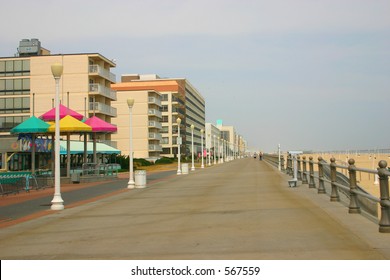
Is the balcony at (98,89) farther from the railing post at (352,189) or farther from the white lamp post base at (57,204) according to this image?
the railing post at (352,189)

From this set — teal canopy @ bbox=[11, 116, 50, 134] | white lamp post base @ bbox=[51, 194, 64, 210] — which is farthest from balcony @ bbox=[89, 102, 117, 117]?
white lamp post base @ bbox=[51, 194, 64, 210]

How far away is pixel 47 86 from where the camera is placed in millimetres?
73000

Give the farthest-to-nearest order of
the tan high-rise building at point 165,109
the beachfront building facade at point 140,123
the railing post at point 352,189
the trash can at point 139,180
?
the tan high-rise building at point 165,109, the beachfront building facade at point 140,123, the trash can at point 139,180, the railing post at point 352,189

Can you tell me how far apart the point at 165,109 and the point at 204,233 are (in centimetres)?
11581

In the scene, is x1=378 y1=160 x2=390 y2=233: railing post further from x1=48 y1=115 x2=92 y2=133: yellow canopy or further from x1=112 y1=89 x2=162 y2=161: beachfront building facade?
x1=112 y1=89 x2=162 y2=161: beachfront building facade

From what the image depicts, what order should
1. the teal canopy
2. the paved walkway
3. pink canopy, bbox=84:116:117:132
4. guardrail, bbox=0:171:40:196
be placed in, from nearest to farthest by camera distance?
the paved walkway
guardrail, bbox=0:171:40:196
the teal canopy
pink canopy, bbox=84:116:117:132

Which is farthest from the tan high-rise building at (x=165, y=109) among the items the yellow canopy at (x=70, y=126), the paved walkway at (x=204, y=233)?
the paved walkway at (x=204, y=233)

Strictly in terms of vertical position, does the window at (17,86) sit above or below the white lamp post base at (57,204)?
above

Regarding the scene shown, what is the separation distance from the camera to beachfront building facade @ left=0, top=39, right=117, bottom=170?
71250mm

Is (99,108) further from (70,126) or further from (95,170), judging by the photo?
(70,126)

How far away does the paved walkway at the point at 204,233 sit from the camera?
7509mm

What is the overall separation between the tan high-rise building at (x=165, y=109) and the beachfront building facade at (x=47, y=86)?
15170 millimetres

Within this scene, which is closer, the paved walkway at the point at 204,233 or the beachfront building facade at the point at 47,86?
the paved walkway at the point at 204,233

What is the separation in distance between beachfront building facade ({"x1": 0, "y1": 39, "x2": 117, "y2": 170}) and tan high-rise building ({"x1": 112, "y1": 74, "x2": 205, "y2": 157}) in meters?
15.2
